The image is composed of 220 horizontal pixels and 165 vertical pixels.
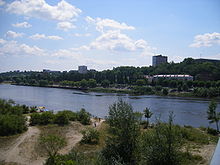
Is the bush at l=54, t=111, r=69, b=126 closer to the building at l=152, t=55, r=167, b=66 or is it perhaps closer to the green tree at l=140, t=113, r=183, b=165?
the green tree at l=140, t=113, r=183, b=165

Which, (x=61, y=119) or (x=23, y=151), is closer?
(x=23, y=151)

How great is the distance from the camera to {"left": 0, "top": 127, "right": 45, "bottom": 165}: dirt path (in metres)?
11.9

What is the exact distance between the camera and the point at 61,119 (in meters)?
18.6

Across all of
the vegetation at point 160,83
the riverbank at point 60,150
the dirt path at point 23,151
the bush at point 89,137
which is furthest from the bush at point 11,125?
the vegetation at point 160,83

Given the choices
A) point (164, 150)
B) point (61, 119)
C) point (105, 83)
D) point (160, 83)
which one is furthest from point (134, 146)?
point (105, 83)

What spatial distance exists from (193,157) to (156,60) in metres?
123

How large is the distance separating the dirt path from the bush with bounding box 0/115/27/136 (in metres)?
0.75

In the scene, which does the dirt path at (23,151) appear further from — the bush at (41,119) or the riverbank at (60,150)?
the bush at (41,119)

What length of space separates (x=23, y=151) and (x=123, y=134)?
6452 millimetres

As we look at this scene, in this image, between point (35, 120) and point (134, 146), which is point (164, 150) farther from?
point (35, 120)

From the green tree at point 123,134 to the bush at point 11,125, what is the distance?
796 cm

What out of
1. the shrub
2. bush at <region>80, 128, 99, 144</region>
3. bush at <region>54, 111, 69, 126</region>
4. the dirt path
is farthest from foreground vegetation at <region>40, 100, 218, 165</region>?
the shrub

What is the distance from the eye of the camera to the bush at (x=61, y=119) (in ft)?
60.8

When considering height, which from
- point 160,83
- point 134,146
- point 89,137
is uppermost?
point 160,83
